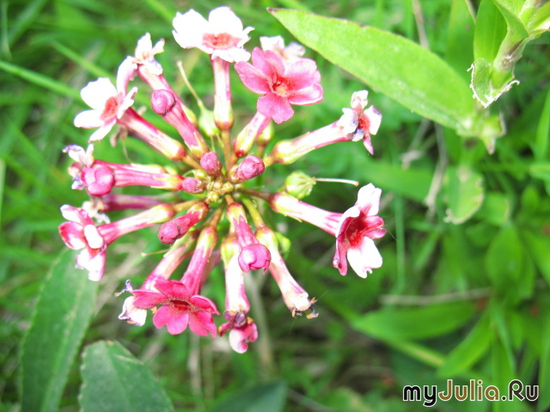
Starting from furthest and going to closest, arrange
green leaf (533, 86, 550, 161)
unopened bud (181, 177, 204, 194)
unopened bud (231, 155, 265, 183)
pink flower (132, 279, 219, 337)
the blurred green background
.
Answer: the blurred green background
green leaf (533, 86, 550, 161)
unopened bud (181, 177, 204, 194)
unopened bud (231, 155, 265, 183)
pink flower (132, 279, 219, 337)

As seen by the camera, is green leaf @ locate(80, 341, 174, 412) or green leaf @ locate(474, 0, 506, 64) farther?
green leaf @ locate(80, 341, 174, 412)

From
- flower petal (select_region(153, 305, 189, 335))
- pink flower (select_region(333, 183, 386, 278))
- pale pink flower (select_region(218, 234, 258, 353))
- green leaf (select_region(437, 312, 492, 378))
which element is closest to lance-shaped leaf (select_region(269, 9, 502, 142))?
pink flower (select_region(333, 183, 386, 278))

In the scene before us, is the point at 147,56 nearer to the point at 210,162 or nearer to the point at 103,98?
the point at 103,98

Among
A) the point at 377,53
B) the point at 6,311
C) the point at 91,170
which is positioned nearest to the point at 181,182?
the point at 91,170

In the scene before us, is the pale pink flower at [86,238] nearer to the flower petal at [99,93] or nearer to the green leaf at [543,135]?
the flower petal at [99,93]

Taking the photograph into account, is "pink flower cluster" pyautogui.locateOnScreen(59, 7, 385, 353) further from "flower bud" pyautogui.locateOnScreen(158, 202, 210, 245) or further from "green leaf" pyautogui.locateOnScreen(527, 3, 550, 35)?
"green leaf" pyautogui.locateOnScreen(527, 3, 550, 35)

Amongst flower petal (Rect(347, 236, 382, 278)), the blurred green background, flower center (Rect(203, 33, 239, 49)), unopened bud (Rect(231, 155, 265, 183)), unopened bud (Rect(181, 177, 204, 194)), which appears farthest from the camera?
the blurred green background
